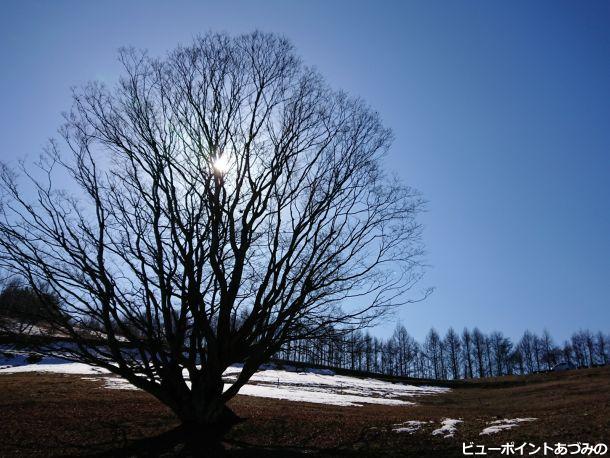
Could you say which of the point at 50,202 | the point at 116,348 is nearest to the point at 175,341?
the point at 116,348

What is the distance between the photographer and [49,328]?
403 inches

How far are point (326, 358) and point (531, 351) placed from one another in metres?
109

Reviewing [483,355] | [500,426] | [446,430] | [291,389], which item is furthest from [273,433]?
[483,355]

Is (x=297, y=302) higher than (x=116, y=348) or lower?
higher

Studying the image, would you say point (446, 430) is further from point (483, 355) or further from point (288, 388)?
point (483, 355)

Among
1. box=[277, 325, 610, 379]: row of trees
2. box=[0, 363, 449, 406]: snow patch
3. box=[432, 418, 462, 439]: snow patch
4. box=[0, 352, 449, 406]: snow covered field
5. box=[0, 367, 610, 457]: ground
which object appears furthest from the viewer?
box=[277, 325, 610, 379]: row of trees

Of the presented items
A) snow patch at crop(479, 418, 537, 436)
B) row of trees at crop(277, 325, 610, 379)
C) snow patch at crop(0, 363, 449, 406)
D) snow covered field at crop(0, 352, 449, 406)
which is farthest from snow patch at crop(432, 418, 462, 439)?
row of trees at crop(277, 325, 610, 379)

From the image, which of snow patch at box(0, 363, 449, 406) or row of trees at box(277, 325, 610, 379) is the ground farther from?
row of trees at box(277, 325, 610, 379)

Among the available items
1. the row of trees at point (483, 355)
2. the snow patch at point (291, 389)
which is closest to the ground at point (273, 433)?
the snow patch at point (291, 389)

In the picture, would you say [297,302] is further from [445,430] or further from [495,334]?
[495,334]

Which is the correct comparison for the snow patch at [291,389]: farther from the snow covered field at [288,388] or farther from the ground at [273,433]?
the ground at [273,433]

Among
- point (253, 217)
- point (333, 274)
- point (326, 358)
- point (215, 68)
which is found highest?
point (215, 68)

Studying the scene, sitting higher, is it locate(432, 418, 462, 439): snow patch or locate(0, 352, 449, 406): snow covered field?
locate(432, 418, 462, 439): snow patch

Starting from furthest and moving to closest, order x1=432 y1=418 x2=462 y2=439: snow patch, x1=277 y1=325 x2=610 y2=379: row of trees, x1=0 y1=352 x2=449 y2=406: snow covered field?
x1=277 y1=325 x2=610 y2=379: row of trees < x1=0 y1=352 x2=449 y2=406: snow covered field < x1=432 y1=418 x2=462 y2=439: snow patch
